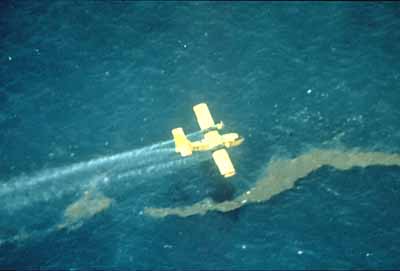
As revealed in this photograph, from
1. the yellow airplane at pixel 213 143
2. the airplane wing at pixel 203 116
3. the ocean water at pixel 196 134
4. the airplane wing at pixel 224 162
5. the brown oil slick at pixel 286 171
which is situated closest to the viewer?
the ocean water at pixel 196 134

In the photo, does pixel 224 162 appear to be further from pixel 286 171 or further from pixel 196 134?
pixel 286 171

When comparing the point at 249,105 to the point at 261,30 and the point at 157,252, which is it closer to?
the point at 261,30

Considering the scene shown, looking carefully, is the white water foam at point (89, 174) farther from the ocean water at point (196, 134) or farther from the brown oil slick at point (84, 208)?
the brown oil slick at point (84, 208)

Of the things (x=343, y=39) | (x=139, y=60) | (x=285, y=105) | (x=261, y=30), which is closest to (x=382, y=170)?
(x=285, y=105)

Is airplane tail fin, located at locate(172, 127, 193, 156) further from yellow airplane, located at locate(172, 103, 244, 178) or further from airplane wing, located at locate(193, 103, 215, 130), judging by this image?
airplane wing, located at locate(193, 103, 215, 130)

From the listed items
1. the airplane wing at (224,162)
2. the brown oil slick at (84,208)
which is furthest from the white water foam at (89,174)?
the airplane wing at (224,162)

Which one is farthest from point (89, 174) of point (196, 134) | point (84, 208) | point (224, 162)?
point (224, 162)
